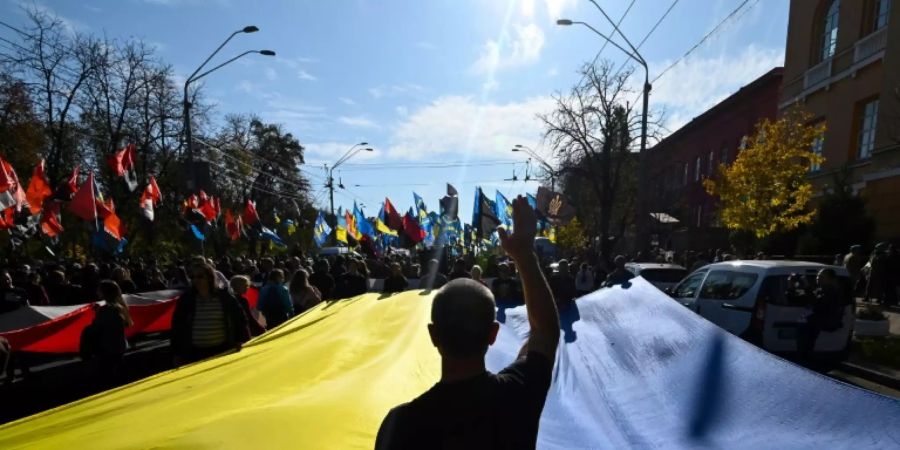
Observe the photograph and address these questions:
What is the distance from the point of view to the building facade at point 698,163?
30984 mm

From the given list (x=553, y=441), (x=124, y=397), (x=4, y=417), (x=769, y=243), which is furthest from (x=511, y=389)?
(x=769, y=243)

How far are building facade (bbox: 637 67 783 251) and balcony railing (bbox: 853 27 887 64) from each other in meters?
7.98

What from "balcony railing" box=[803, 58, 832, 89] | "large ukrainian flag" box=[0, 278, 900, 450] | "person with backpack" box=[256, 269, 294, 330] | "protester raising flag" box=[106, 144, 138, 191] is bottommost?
"person with backpack" box=[256, 269, 294, 330]

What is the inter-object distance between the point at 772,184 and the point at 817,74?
353 inches

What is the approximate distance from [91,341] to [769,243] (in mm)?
20305

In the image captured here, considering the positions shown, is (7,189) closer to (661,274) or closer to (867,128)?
(661,274)

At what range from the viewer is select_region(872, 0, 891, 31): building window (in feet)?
60.5

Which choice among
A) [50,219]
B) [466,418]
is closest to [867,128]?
[466,418]

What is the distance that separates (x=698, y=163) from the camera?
40.5 m

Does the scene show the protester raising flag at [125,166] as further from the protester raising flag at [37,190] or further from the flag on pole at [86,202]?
the protester raising flag at [37,190]

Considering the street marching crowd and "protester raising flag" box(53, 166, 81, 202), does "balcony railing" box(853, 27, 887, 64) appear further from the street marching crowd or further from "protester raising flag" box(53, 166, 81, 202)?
"protester raising flag" box(53, 166, 81, 202)

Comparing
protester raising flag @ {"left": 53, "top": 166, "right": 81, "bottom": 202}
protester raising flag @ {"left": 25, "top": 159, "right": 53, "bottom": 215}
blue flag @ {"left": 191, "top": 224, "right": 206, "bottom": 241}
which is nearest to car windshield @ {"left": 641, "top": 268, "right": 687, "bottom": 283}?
blue flag @ {"left": 191, "top": 224, "right": 206, "bottom": 241}

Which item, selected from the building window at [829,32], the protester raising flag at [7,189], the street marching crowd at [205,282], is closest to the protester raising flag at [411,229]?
the street marching crowd at [205,282]

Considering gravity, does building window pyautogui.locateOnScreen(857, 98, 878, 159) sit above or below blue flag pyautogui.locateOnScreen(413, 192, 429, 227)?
above
